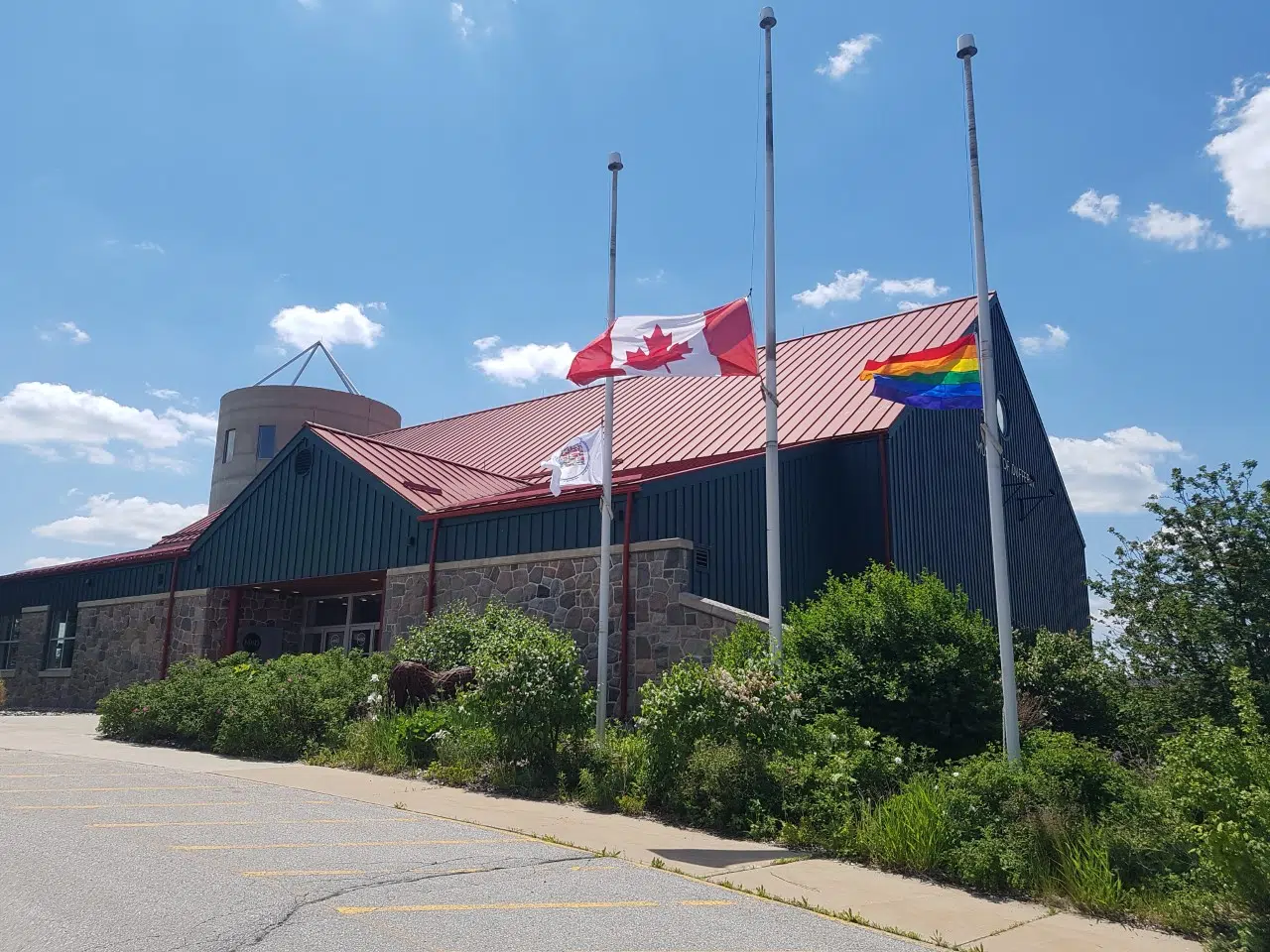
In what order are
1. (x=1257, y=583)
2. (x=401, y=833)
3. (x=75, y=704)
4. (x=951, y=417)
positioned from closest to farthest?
(x=401, y=833) → (x=1257, y=583) → (x=951, y=417) → (x=75, y=704)

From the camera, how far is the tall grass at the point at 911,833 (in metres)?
8.30

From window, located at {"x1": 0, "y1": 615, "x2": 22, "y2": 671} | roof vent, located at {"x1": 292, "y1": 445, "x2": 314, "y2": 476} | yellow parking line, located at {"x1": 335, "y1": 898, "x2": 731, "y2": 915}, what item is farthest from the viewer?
window, located at {"x1": 0, "y1": 615, "x2": 22, "y2": 671}

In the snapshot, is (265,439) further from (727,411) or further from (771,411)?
(771,411)

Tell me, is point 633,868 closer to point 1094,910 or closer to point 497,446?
point 1094,910

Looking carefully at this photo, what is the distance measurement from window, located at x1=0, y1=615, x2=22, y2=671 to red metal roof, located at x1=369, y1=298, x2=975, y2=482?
14.3 metres

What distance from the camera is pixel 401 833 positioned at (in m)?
9.16

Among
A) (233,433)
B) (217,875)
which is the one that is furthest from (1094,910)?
(233,433)

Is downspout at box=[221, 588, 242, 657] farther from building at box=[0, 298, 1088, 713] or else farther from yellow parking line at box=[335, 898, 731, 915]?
yellow parking line at box=[335, 898, 731, 915]

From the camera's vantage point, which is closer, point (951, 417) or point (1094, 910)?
point (1094, 910)

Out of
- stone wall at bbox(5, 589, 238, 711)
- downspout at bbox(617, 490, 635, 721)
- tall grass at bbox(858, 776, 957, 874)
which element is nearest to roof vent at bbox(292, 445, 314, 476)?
stone wall at bbox(5, 589, 238, 711)

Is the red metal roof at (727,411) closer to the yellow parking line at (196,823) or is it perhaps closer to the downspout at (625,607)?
the downspout at (625,607)

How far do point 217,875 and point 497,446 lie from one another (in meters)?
20.6

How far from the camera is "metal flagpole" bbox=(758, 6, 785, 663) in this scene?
11797 millimetres

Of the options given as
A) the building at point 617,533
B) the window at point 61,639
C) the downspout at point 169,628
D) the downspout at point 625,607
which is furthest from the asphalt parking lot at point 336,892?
the window at point 61,639
